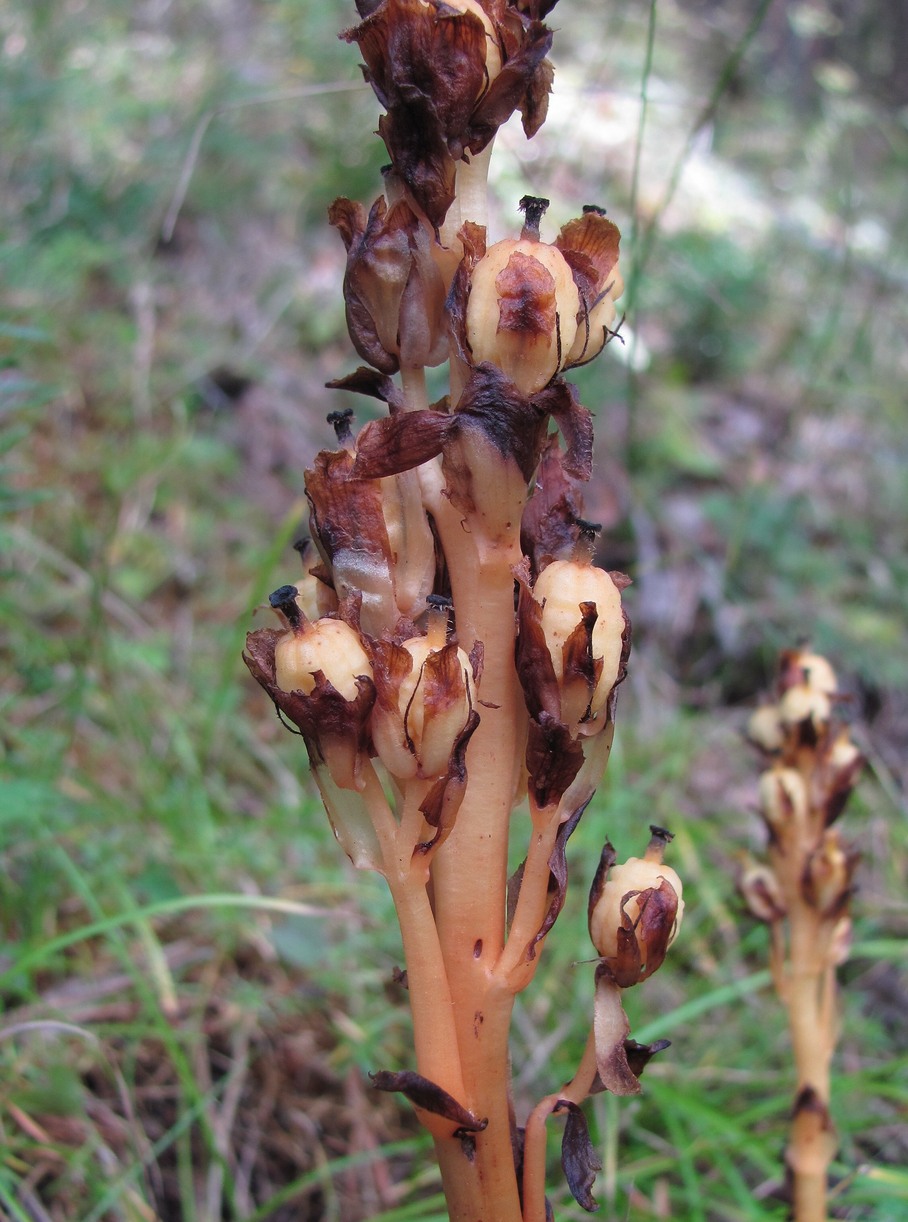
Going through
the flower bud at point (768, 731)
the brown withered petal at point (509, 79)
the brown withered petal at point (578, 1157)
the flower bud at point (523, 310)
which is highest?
the brown withered petal at point (509, 79)

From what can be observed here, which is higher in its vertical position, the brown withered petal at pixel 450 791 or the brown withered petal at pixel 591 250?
the brown withered petal at pixel 591 250

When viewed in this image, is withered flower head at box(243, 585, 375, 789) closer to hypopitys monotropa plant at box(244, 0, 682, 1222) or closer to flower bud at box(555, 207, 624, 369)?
hypopitys monotropa plant at box(244, 0, 682, 1222)

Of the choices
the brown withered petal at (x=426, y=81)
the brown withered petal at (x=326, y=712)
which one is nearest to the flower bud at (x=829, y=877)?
the brown withered petal at (x=326, y=712)

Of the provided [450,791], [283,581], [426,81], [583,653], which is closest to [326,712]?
[450,791]

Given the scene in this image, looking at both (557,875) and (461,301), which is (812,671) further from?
(461,301)

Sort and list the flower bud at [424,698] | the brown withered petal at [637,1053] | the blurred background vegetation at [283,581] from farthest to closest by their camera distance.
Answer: the blurred background vegetation at [283,581]
the brown withered petal at [637,1053]
the flower bud at [424,698]

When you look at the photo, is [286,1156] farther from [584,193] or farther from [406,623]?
[584,193]

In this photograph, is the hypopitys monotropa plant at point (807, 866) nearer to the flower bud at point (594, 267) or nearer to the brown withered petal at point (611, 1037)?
the brown withered petal at point (611, 1037)
